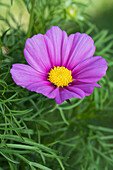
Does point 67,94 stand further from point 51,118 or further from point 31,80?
point 51,118

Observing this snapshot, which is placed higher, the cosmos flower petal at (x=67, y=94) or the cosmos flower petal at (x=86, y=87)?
the cosmos flower petal at (x=86, y=87)

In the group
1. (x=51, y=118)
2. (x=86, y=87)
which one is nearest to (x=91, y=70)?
(x=86, y=87)

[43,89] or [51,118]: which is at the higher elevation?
[43,89]

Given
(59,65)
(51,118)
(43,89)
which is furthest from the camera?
(51,118)

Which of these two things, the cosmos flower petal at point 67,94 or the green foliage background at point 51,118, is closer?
the cosmos flower petal at point 67,94

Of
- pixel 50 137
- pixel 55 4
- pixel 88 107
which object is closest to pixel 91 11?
pixel 55 4
